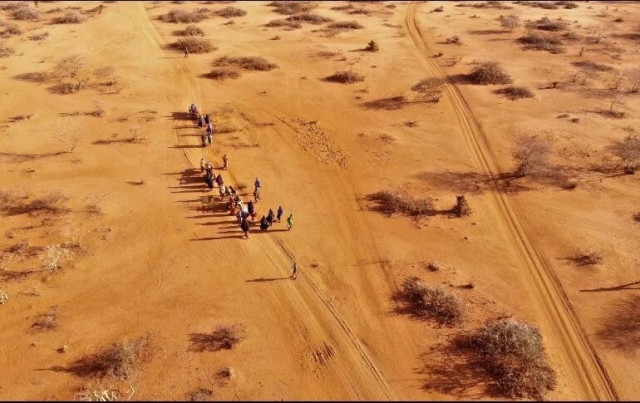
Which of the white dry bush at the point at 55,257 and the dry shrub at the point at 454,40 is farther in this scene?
the dry shrub at the point at 454,40

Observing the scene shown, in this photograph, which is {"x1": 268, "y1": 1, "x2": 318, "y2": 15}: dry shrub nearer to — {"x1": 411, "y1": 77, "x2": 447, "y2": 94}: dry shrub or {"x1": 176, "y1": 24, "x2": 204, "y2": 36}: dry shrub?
{"x1": 176, "y1": 24, "x2": 204, "y2": 36}: dry shrub

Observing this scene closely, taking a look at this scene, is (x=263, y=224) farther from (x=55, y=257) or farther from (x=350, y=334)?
(x=55, y=257)

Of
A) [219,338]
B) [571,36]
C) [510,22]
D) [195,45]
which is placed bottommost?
[219,338]

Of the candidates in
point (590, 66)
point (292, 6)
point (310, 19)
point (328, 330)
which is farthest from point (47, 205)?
point (590, 66)

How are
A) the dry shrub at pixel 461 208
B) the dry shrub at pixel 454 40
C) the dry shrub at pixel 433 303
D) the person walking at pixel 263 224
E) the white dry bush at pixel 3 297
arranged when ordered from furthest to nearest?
the dry shrub at pixel 454 40 < the dry shrub at pixel 461 208 < the person walking at pixel 263 224 < the white dry bush at pixel 3 297 < the dry shrub at pixel 433 303

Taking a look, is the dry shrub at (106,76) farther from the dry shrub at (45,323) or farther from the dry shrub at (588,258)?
the dry shrub at (588,258)

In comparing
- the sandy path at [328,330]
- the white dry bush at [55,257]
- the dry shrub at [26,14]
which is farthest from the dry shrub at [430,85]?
the dry shrub at [26,14]
